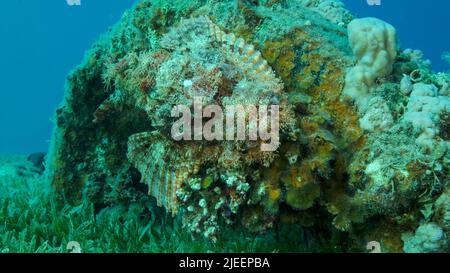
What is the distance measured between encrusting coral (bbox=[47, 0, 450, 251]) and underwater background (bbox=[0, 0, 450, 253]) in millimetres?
14

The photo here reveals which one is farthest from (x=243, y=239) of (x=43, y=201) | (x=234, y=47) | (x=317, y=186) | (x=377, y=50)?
(x=43, y=201)

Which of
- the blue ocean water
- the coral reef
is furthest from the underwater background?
the blue ocean water

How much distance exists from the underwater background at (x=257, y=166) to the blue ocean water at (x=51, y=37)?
298 feet

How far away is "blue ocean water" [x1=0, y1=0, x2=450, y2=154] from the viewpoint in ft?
316

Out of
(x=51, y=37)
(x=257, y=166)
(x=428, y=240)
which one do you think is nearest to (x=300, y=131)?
(x=257, y=166)

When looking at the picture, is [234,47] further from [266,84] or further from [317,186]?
[317,186]

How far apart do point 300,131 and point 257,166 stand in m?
0.53

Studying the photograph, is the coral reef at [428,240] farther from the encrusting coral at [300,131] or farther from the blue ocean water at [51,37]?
the blue ocean water at [51,37]

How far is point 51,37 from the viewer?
363ft

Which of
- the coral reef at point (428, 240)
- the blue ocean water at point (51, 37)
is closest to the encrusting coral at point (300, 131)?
the coral reef at point (428, 240)

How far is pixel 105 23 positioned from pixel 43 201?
10444 cm

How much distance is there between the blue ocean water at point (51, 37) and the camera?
96.2 m

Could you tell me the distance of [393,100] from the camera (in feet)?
12.7

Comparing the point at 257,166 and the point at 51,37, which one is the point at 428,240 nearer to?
the point at 257,166
